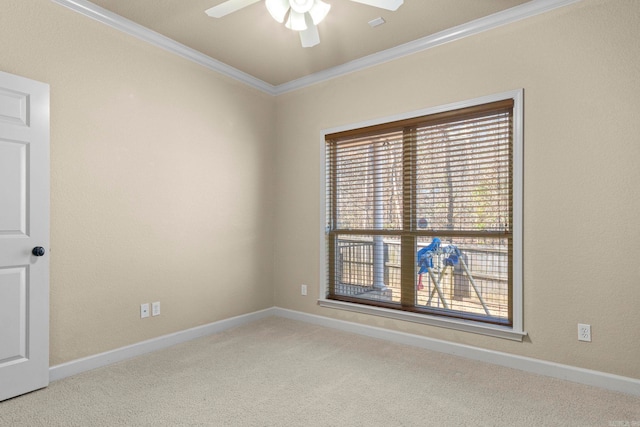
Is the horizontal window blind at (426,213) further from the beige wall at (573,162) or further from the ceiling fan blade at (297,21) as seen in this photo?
the ceiling fan blade at (297,21)

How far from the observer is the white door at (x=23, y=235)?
7.60 feet

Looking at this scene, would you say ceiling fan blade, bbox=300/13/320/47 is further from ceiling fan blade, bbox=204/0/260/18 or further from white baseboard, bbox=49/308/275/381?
white baseboard, bbox=49/308/275/381

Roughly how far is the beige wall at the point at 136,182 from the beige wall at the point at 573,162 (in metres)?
2.04

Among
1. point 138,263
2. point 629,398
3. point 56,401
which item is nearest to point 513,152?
point 629,398

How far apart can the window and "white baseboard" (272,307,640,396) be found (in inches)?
7.4

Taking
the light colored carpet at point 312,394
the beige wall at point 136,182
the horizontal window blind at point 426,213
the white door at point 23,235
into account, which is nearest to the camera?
the light colored carpet at point 312,394

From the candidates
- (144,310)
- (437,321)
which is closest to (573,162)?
(437,321)

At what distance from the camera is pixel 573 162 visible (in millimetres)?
2650

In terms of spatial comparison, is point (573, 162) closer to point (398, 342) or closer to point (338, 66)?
point (398, 342)

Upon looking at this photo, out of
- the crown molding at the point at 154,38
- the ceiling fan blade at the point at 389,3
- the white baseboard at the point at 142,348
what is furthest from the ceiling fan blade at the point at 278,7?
the white baseboard at the point at 142,348

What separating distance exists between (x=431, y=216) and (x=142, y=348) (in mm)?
2738

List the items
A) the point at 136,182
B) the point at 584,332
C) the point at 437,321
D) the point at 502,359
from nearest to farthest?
the point at 584,332 < the point at 502,359 < the point at 136,182 < the point at 437,321

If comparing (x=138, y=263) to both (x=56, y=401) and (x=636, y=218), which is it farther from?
(x=636, y=218)

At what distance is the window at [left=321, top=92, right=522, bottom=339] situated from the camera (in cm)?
297
